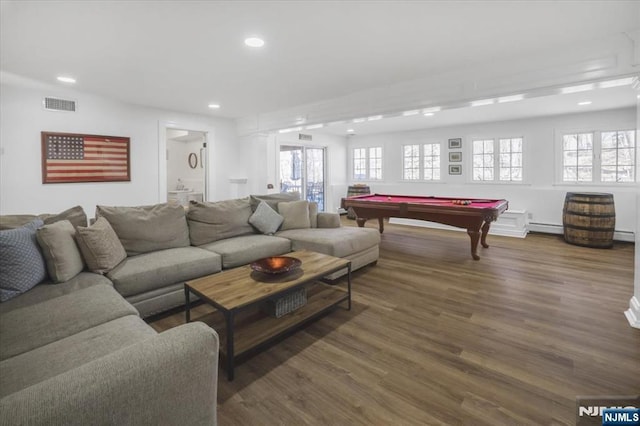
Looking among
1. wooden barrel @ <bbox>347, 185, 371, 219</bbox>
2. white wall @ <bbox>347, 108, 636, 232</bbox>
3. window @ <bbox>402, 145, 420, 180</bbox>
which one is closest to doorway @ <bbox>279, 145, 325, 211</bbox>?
wooden barrel @ <bbox>347, 185, 371, 219</bbox>

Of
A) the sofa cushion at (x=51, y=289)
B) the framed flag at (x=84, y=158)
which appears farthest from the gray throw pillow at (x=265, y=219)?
the framed flag at (x=84, y=158)

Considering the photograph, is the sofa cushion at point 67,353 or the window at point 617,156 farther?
the window at point 617,156

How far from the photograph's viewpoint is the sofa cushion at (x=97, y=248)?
2.32m

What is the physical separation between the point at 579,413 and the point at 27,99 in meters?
5.96

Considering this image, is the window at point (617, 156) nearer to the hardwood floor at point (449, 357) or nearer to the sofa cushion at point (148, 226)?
the hardwood floor at point (449, 357)

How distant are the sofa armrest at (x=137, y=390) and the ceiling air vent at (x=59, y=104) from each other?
4566 millimetres

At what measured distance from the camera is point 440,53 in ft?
9.92

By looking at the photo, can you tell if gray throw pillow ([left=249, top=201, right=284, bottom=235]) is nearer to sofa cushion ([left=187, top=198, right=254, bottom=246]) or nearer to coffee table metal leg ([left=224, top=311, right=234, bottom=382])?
sofa cushion ([left=187, top=198, right=254, bottom=246])

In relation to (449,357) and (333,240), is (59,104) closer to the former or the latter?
(333,240)

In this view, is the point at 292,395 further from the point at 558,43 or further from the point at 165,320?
the point at 558,43

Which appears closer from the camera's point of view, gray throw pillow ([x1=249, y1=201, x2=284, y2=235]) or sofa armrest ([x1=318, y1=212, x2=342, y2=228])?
gray throw pillow ([x1=249, y1=201, x2=284, y2=235])

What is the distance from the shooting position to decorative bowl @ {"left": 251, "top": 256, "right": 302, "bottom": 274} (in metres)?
2.33

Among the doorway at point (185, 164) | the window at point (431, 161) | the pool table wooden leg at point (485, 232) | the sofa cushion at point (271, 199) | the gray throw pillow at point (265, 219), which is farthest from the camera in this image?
the doorway at point (185, 164)

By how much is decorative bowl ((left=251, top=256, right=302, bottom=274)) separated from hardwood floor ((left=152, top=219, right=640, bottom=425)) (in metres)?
0.49
